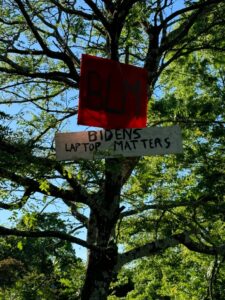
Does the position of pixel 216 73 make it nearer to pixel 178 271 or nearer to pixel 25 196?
pixel 178 271

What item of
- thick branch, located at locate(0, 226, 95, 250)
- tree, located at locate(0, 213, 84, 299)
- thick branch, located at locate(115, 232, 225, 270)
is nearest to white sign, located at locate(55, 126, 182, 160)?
thick branch, located at locate(0, 226, 95, 250)

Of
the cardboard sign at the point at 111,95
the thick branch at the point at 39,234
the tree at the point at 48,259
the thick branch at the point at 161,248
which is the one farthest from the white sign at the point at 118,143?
the thick branch at the point at 161,248

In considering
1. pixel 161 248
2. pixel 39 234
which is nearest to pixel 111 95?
pixel 39 234

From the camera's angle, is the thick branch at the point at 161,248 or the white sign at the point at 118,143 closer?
the white sign at the point at 118,143

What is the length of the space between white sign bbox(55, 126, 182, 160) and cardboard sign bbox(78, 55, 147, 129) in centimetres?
11

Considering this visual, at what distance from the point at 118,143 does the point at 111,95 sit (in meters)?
0.51

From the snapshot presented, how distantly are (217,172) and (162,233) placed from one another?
1567mm

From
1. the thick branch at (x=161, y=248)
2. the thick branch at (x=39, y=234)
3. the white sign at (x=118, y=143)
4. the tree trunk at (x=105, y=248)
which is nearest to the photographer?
the white sign at (x=118, y=143)

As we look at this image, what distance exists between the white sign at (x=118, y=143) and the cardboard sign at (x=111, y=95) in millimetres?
115

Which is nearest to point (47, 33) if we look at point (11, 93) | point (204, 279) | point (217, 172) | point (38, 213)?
point (11, 93)

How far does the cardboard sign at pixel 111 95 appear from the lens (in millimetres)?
4641

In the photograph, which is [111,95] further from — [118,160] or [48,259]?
[48,259]

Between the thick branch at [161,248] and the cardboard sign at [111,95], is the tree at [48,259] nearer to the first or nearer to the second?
the thick branch at [161,248]

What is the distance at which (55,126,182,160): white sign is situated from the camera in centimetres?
462
